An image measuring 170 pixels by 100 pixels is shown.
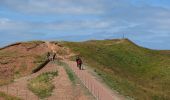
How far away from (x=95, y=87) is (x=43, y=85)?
6.10 m

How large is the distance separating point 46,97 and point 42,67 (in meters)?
23.0

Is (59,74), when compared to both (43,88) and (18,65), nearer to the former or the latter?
(43,88)

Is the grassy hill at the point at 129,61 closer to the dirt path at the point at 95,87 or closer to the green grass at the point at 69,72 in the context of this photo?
the green grass at the point at 69,72

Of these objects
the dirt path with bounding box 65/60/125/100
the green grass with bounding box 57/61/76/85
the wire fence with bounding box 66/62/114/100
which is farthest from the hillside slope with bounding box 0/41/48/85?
the dirt path with bounding box 65/60/125/100

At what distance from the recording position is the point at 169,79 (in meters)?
83.9

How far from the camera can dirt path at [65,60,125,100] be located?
48.3 meters

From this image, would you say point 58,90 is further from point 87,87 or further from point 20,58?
point 20,58

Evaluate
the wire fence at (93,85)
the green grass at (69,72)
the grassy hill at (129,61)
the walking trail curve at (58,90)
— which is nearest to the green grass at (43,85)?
the walking trail curve at (58,90)

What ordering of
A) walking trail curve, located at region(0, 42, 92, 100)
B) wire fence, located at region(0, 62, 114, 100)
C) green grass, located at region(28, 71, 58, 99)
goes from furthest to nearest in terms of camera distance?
green grass, located at region(28, 71, 58, 99), walking trail curve, located at region(0, 42, 92, 100), wire fence, located at region(0, 62, 114, 100)

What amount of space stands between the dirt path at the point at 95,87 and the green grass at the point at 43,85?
368 cm

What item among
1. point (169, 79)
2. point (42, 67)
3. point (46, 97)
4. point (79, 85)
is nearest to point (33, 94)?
point (46, 97)

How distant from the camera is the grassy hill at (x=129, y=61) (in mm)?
81375

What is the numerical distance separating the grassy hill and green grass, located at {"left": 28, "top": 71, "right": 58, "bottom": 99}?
50.2 feet

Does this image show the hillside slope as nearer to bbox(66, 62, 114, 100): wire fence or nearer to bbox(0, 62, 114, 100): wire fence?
bbox(66, 62, 114, 100): wire fence
